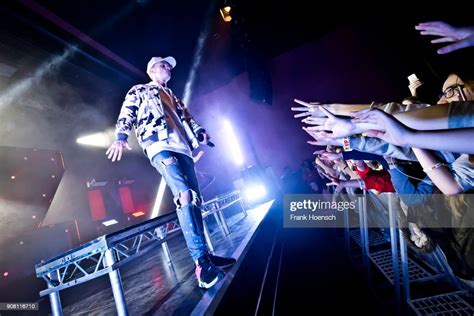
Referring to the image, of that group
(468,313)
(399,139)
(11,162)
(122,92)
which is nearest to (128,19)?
(122,92)

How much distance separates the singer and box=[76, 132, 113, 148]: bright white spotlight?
4.03m

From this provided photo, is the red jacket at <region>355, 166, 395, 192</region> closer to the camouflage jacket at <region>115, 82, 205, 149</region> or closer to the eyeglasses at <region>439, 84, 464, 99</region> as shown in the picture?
the eyeglasses at <region>439, 84, 464, 99</region>

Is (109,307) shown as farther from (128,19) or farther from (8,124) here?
(128,19)

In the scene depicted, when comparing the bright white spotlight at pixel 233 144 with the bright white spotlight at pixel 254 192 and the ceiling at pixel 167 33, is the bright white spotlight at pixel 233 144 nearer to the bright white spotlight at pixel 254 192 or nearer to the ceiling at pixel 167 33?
the bright white spotlight at pixel 254 192

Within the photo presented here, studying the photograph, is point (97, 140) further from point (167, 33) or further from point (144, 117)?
point (144, 117)

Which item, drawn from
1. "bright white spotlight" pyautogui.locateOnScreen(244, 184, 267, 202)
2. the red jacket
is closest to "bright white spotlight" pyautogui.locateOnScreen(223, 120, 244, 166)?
"bright white spotlight" pyautogui.locateOnScreen(244, 184, 267, 202)

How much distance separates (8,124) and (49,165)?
889 mm

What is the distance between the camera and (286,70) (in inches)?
301

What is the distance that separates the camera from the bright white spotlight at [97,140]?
16.9ft

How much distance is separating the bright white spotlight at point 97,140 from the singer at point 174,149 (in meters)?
4.03

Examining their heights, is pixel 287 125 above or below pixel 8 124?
below

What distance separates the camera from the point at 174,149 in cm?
176

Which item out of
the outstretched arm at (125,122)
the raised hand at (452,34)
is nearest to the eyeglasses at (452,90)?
the raised hand at (452,34)

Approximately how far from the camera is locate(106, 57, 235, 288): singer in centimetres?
159
